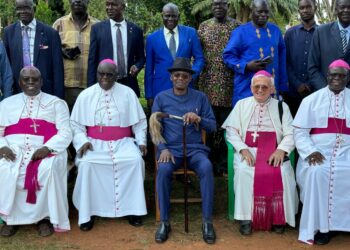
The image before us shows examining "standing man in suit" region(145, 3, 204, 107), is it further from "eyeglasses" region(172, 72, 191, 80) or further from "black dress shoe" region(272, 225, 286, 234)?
"black dress shoe" region(272, 225, 286, 234)

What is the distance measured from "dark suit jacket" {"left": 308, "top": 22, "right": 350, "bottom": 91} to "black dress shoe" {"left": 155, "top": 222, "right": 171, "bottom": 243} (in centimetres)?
250

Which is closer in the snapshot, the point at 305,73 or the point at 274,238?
the point at 274,238

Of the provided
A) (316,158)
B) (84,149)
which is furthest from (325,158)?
(84,149)

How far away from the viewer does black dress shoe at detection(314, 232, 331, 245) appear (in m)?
5.05

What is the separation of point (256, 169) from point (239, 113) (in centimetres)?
77

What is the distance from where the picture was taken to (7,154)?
5.26 m

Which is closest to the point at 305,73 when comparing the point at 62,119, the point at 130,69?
the point at 130,69

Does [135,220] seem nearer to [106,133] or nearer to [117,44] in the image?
[106,133]

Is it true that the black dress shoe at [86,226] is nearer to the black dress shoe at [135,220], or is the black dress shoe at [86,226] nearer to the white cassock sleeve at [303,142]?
the black dress shoe at [135,220]

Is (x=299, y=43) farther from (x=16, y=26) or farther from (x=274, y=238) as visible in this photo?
(x=16, y=26)

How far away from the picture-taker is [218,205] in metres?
6.28

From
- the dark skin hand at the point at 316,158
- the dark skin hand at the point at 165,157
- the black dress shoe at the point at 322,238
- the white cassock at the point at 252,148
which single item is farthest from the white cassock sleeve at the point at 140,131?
the black dress shoe at the point at 322,238

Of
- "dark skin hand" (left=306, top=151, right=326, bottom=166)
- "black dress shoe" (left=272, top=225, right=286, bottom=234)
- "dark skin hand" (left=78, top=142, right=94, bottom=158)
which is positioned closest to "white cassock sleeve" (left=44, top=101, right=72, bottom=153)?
"dark skin hand" (left=78, top=142, right=94, bottom=158)

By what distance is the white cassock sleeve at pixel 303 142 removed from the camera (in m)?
5.27
